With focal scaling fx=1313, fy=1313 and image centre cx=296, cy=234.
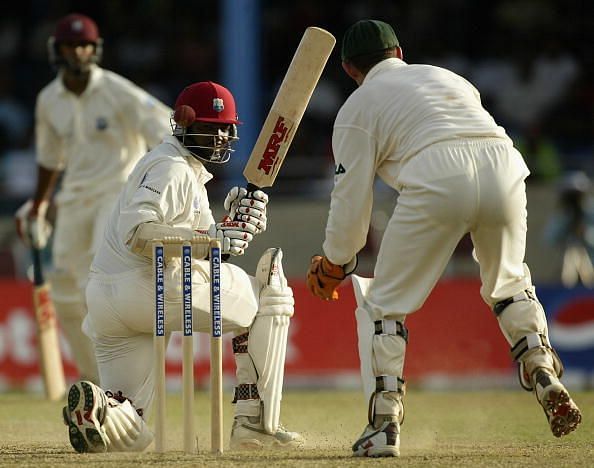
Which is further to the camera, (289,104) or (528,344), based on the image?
(289,104)

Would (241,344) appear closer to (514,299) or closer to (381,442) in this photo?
(381,442)

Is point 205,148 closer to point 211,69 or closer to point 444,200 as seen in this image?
point 444,200

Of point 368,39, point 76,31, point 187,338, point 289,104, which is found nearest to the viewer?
point 187,338

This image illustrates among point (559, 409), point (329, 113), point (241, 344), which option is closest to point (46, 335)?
point (241, 344)

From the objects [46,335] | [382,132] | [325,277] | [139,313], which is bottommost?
[46,335]

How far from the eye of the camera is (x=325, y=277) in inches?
196

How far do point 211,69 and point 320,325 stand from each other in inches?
199

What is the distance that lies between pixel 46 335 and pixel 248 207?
131 inches

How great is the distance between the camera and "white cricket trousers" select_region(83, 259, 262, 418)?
497 cm

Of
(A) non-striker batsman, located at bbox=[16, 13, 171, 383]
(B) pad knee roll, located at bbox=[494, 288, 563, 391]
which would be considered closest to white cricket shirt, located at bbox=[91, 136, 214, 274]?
(B) pad knee roll, located at bbox=[494, 288, 563, 391]

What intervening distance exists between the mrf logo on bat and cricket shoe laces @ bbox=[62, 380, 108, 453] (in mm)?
1147

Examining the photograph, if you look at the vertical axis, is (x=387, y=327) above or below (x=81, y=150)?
below

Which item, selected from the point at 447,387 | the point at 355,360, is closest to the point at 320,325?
the point at 355,360

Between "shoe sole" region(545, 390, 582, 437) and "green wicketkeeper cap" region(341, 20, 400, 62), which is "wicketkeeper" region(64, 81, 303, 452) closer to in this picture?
"green wicketkeeper cap" region(341, 20, 400, 62)
